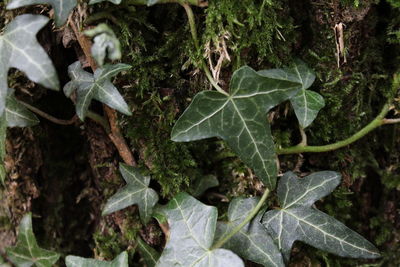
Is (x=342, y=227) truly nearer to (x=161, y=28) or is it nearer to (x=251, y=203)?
(x=251, y=203)

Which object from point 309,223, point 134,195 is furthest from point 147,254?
point 309,223

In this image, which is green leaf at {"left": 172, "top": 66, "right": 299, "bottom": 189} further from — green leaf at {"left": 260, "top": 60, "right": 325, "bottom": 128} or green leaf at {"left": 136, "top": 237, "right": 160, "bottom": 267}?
green leaf at {"left": 136, "top": 237, "right": 160, "bottom": 267}

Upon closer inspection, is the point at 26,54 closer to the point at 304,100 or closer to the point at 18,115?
the point at 18,115

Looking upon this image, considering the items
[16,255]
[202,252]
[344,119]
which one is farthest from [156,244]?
[344,119]

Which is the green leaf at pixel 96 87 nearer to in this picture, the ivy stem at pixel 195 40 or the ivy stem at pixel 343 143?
the ivy stem at pixel 195 40

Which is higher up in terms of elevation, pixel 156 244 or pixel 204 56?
pixel 204 56

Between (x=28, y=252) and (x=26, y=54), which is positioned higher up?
(x=26, y=54)
